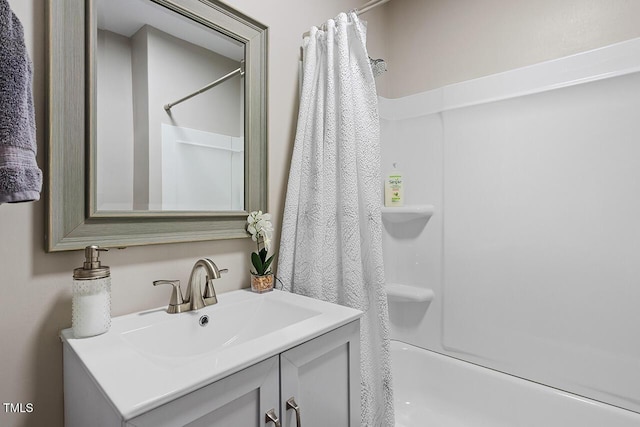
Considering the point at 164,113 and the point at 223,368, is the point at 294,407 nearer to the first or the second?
the point at 223,368

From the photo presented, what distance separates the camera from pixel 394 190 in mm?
1890

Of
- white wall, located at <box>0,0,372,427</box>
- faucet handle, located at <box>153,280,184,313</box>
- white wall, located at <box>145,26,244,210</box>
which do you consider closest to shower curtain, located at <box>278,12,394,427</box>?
white wall, located at <box>145,26,244,210</box>

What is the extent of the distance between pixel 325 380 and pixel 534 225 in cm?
120

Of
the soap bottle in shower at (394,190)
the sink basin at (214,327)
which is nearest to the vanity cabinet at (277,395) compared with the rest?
the sink basin at (214,327)

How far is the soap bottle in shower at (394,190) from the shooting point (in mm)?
1883

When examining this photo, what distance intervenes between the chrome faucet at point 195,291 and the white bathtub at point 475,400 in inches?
48.0

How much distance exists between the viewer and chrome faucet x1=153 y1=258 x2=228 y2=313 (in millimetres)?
955

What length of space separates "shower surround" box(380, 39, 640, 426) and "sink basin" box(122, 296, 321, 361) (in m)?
1.04

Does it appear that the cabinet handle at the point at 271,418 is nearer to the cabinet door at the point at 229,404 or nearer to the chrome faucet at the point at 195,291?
the cabinet door at the point at 229,404

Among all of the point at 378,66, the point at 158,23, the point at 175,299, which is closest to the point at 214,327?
the point at 175,299

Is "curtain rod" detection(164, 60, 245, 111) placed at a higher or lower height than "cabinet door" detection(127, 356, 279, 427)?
higher

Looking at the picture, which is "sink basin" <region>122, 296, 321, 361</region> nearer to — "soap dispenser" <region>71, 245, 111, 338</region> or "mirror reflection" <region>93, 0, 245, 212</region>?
"soap dispenser" <region>71, 245, 111, 338</region>

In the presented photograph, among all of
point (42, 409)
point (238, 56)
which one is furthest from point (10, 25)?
point (42, 409)

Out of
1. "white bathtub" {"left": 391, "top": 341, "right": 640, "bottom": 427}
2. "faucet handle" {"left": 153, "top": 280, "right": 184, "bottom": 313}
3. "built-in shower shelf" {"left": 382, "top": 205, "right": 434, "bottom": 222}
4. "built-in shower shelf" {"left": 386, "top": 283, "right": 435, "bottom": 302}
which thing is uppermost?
"built-in shower shelf" {"left": 382, "top": 205, "right": 434, "bottom": 222}
